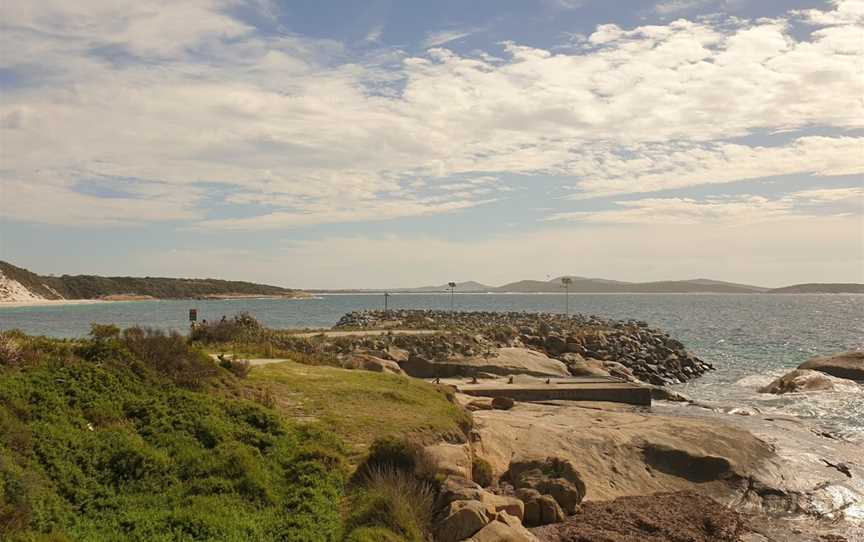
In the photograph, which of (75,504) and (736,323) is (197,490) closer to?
(75,504)

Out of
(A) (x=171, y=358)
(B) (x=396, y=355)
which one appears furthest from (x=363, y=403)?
(B) (x=396, y=355)

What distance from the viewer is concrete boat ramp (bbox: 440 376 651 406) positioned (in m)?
27.8

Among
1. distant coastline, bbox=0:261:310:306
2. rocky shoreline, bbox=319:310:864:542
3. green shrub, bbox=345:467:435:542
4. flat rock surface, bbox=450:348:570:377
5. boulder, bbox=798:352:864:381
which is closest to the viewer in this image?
green shrub, bbox=345:467:435:542

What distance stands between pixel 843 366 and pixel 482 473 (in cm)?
3474

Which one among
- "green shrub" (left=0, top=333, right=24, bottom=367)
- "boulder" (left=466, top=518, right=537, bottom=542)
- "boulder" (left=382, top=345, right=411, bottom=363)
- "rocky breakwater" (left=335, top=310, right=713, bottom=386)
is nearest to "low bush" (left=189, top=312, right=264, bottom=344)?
"boulder" (left=382, top=345, right=411, bottom=363)

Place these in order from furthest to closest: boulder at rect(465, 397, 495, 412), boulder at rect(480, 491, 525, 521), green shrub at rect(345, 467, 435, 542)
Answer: boulder at rect(465, 397, 495, 412) → boulder at rect(480, 491, 525, 521) → green shrub at rect(345, 467, 435, 542)

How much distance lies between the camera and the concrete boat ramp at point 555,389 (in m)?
27.8

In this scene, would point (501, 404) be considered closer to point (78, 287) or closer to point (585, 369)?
point (585, 369)

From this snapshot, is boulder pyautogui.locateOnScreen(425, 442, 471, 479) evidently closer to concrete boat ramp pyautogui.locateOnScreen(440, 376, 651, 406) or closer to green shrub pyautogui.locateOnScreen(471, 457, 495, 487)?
green shrub pyautogui.locateOnScreen(471, 457, 495, 487)

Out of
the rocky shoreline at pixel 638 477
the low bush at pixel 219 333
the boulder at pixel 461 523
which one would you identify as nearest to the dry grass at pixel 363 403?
the rocky shoreline at pixel 638 477

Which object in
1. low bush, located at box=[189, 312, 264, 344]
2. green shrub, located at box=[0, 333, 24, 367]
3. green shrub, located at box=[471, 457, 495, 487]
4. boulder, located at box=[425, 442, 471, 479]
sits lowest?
green shrub, located at box=[471, 457, 495, 487]

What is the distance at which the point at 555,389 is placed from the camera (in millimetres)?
28812

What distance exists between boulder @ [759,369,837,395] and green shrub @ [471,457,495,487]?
26202 millimetres

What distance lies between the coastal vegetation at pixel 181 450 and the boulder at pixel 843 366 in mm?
32258
